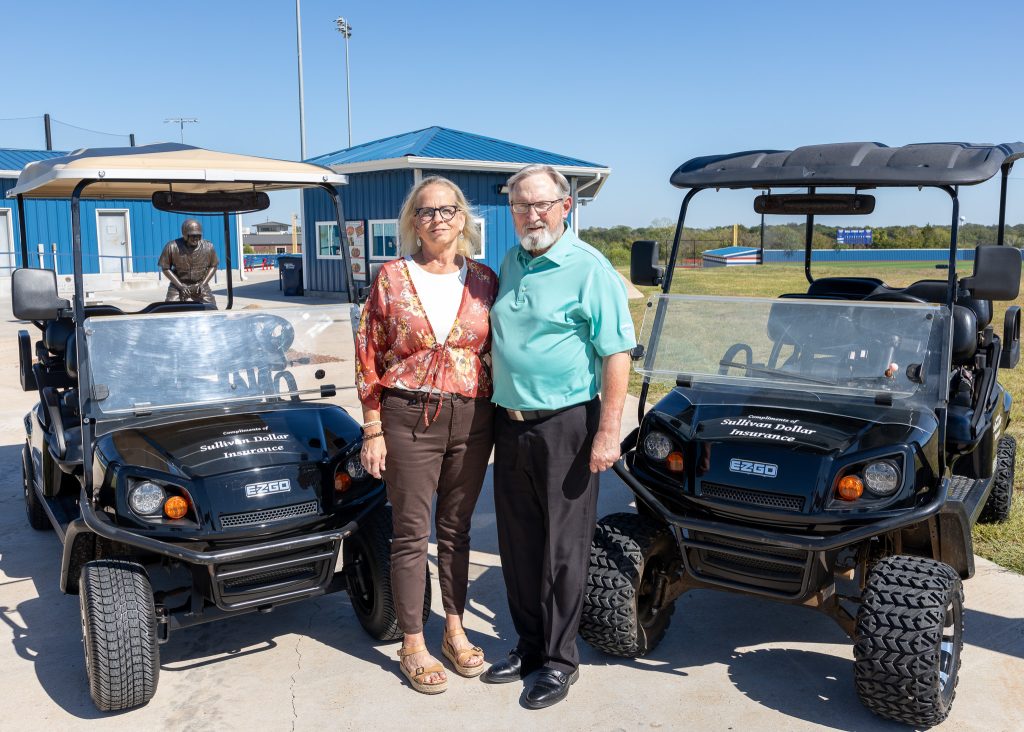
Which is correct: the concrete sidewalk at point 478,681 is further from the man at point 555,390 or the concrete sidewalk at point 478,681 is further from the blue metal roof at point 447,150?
the blue metal roof at point 447,150

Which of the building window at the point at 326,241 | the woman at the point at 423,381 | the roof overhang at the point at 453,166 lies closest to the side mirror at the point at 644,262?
the woman at the point at 423,381

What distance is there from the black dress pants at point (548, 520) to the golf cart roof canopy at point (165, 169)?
1523 mm

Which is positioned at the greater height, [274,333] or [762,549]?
[274,333]

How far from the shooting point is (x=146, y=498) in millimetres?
3199

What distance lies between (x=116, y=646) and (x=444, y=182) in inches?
75.1

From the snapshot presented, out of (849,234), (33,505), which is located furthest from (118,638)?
(849,234)

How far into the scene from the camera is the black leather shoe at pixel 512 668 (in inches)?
134

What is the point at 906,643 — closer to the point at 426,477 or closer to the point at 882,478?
the point at 882,478

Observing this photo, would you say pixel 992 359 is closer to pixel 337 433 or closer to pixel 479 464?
pixel 479 464

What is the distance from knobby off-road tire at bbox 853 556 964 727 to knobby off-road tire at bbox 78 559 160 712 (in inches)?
91.9

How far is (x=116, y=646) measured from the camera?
3.08 m

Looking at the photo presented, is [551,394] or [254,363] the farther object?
[254,363]

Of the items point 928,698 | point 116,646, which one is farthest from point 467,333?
point 928,698

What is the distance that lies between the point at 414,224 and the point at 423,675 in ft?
5.25
